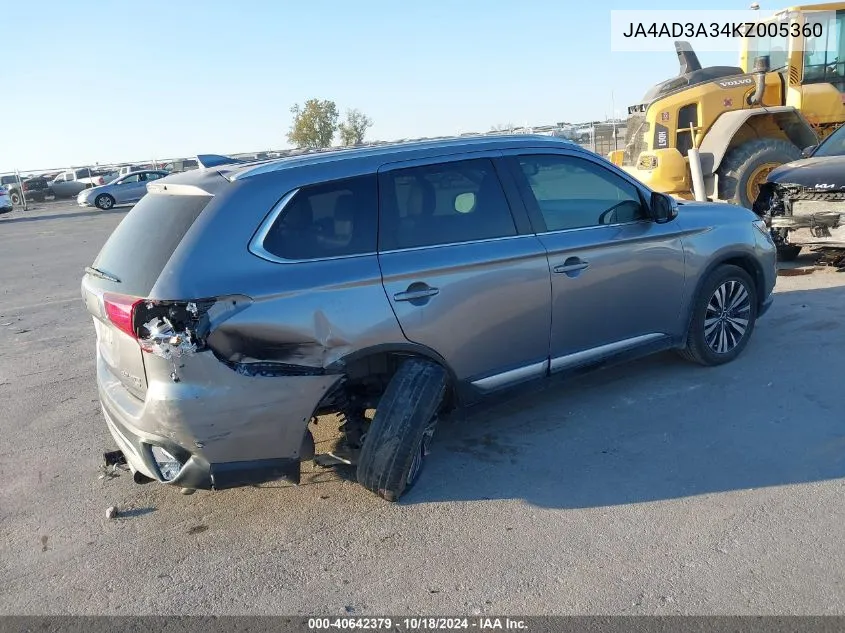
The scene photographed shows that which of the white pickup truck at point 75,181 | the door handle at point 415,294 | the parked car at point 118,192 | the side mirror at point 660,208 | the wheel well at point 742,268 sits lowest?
the wheel well at point 742,268

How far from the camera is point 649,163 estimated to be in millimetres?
11289

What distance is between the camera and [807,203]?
7891 millimetres

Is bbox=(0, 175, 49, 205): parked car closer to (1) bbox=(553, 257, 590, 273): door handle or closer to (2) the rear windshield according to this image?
(2) the rear windshield

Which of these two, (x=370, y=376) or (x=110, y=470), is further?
(x=110, y=470)

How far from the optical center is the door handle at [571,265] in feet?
14.4

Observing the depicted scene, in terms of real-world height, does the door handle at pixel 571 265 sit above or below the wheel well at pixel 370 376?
above

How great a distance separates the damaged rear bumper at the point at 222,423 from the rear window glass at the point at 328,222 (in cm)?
65

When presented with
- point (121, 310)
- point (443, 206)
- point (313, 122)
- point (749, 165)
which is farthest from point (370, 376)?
point (313, 122)

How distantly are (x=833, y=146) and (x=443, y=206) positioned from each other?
21.8ft

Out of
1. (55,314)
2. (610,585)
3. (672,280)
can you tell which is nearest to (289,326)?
(610,585)

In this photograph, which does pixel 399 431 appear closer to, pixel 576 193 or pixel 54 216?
pixel 576 193

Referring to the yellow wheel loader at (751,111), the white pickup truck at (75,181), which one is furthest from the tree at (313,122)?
the yellow wheel loader at (751,111)

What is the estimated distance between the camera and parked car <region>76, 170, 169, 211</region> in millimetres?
30562

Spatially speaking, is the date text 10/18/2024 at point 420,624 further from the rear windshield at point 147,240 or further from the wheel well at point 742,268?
the wheel well at point 742,268
